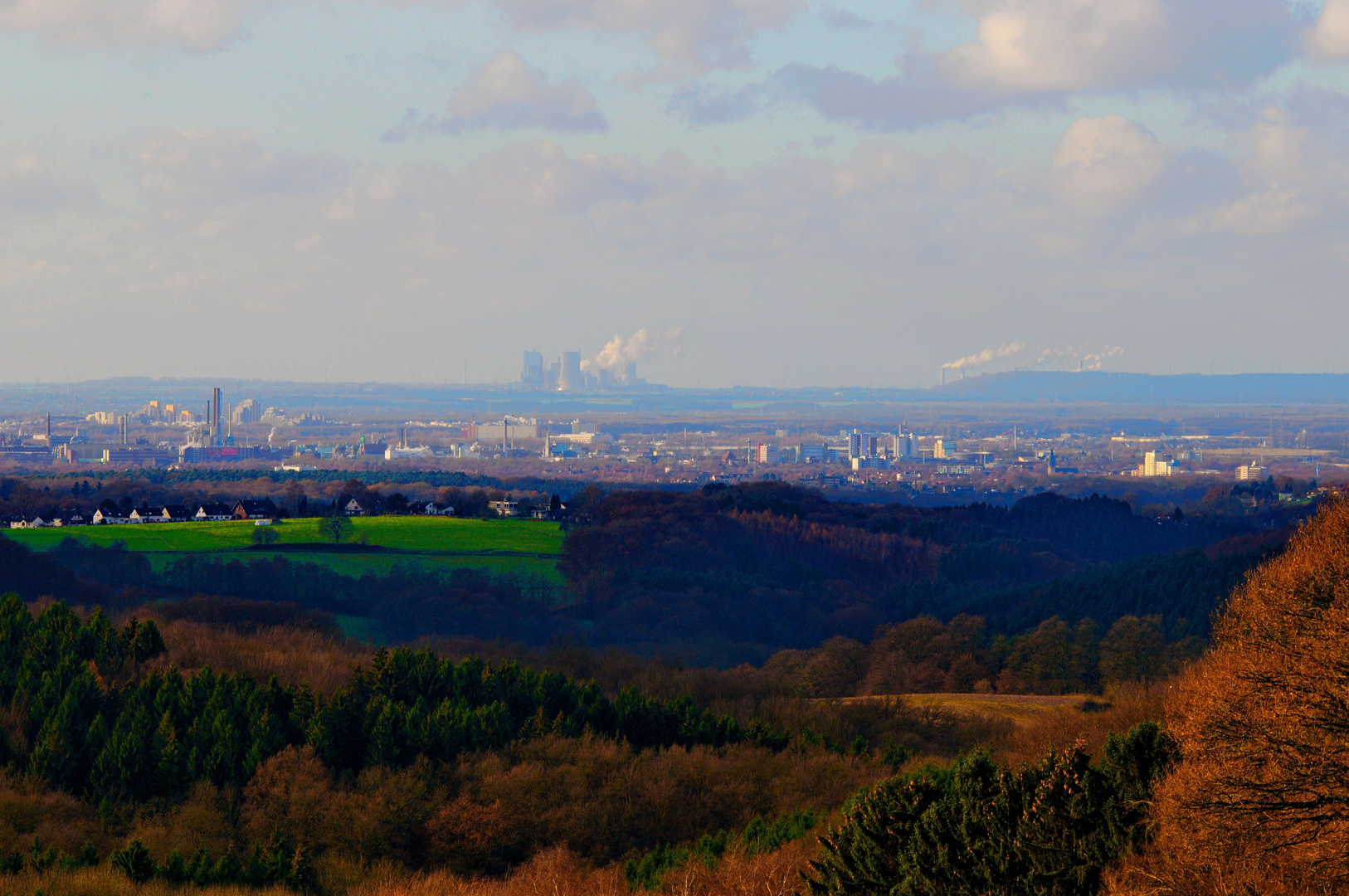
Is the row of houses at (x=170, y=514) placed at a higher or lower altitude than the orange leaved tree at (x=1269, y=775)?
lower

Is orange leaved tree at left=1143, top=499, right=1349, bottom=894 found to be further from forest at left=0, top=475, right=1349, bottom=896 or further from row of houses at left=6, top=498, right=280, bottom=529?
row of houses at left=6, top=498, right=280, bottom=529

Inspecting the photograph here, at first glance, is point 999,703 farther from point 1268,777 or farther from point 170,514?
point 170,514

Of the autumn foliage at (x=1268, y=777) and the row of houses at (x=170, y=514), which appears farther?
the row of houses at (x=170, y=514)

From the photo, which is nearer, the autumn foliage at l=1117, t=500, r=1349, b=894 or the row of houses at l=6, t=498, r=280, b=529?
the autumn foliage at l=1117, t=500, r=1349, b=894

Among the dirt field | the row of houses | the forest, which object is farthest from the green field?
the dirt field

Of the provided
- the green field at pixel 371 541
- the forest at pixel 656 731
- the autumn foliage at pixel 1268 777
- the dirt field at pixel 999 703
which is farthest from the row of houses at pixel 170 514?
the autumn foliage at pixel 1268 777

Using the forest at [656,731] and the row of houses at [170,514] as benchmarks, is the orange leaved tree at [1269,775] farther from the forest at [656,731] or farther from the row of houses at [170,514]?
the row of houses at [170,514]
